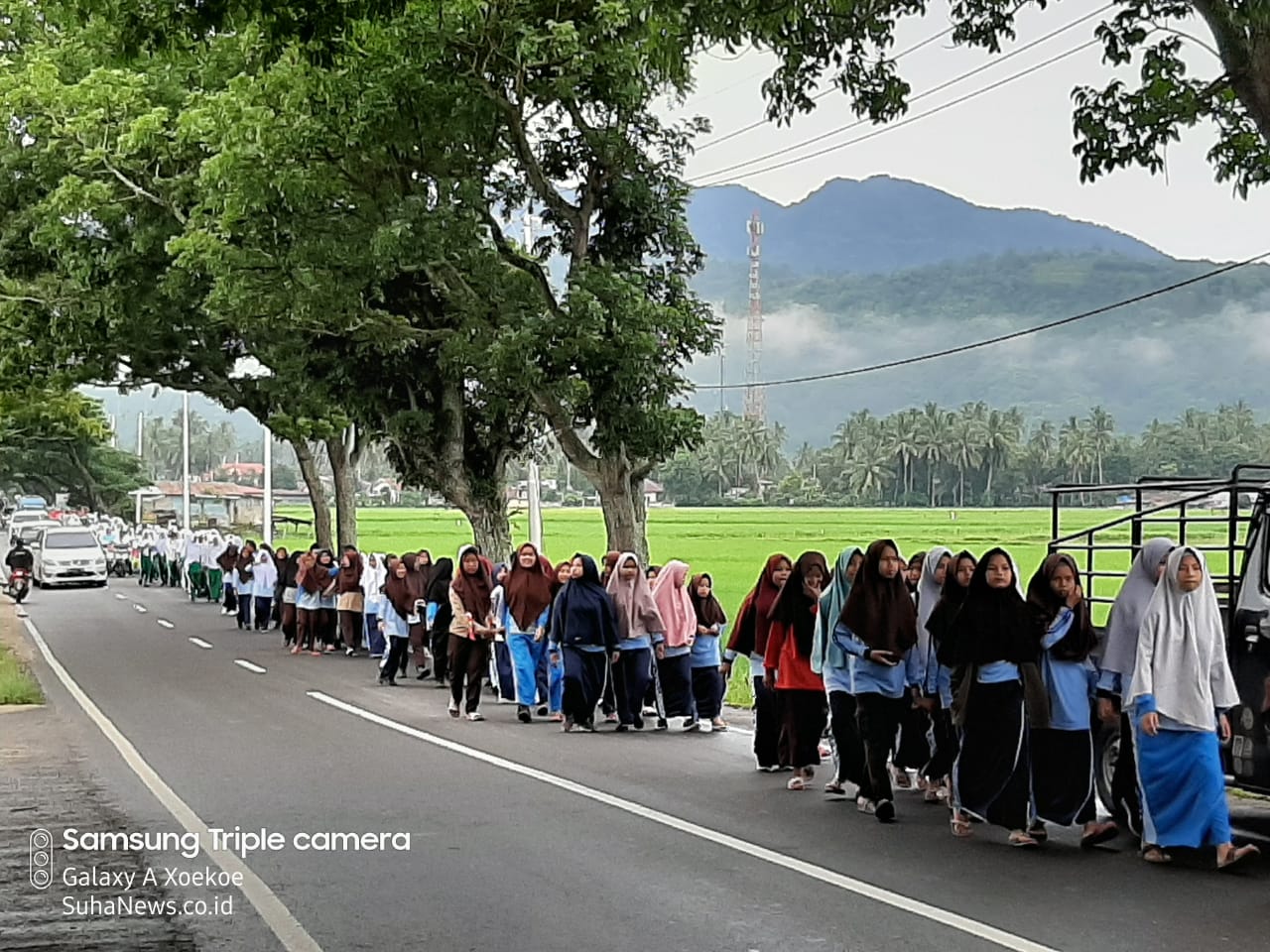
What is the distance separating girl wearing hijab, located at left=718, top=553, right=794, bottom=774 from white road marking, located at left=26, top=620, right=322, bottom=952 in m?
4.58

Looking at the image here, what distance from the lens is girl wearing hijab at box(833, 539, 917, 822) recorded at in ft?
37.2

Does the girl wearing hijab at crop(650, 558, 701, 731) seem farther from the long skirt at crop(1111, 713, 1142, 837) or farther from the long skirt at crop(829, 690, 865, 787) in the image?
the long skirt at crop(1111, 713, 1142, 837)

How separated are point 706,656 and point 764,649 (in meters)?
3.07

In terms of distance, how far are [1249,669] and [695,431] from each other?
13057 mm

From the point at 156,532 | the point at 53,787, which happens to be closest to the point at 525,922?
the point at 53,787

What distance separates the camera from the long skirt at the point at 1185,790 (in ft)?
30.8

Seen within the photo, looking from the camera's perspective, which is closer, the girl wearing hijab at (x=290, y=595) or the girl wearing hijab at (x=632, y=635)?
the girl wearing hijab at (x=632, y=635)

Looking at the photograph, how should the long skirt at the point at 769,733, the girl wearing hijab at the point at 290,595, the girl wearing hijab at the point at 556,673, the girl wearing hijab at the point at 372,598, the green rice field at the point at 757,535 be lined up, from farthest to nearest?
the green rice field at the point at 757,535 → the girl wearing hijab at the point at 290,595 → the girl wearing hijab at the point at 372,598 → the girl wearing hijab at the point at 556,673 → the long skirt at the point at 769,733

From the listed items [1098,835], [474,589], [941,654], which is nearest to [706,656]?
[474,589]

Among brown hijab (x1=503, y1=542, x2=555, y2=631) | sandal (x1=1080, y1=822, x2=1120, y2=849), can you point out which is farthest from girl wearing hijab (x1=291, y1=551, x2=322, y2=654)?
sandal (x1=1080, y1=822, x2=1120, y2=849)

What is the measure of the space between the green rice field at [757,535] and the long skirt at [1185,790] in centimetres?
506

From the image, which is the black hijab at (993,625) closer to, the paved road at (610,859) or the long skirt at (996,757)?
the long skirt at (996,757)

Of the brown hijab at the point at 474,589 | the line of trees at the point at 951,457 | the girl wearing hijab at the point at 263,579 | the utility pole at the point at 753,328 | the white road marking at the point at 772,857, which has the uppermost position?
the utility pole at the point at 753,328

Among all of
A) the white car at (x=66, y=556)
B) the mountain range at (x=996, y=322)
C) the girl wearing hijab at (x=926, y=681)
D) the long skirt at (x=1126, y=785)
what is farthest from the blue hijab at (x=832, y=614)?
the mountain range at (x=996, y=322)
